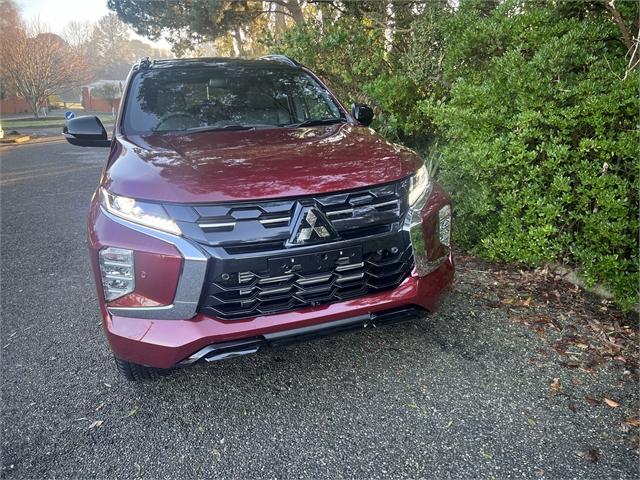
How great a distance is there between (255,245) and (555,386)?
1844mm

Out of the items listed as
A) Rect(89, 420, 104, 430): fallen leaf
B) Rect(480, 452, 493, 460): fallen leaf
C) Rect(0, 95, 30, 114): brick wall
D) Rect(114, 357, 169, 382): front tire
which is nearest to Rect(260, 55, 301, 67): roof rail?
Rect(114, 357, 169, 382): front tire

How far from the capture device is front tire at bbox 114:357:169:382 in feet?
7.48

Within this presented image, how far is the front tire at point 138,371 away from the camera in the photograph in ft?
7.48

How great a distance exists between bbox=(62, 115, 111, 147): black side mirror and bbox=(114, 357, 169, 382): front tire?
1788mm

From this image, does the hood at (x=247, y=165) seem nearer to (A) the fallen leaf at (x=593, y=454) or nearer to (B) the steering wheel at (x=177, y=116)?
(B) the steering wheel at (x=177, y=116)

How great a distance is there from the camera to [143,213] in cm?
203

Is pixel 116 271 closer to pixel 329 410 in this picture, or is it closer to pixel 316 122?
pixel 329 410

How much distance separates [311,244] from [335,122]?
1510 millimetres

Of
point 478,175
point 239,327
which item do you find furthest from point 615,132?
point 239,327

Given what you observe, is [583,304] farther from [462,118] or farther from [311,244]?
[311,244]

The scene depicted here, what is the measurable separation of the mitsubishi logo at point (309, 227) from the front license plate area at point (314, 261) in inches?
2.8

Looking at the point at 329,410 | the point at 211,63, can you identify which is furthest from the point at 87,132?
the point at 329,410

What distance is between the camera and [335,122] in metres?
3.30

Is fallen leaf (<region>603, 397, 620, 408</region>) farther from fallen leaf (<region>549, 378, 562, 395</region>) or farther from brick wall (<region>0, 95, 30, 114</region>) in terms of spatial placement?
brick wall (<region>0, 95, 30, 114</region>)
